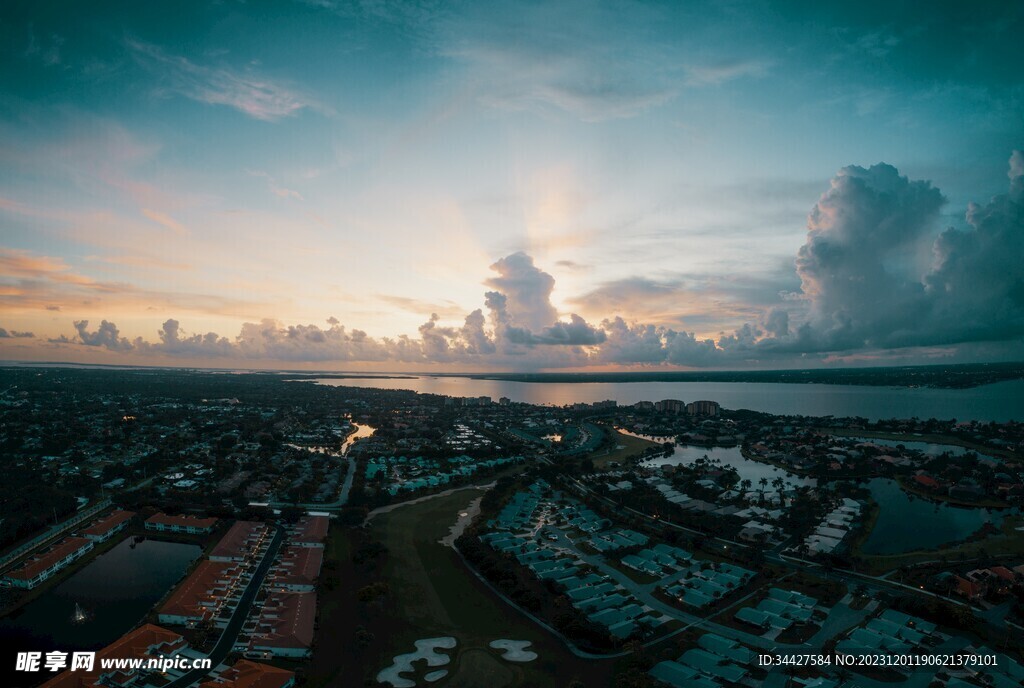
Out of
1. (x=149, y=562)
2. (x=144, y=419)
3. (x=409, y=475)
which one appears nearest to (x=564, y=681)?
(x=149, y=562)

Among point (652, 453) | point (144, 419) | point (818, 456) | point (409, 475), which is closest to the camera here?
point (409, 475)

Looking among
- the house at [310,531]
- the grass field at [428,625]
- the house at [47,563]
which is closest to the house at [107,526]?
the house at [47,563]

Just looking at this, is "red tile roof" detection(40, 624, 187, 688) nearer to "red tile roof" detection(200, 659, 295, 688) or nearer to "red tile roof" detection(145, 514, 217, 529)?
"red tile roof" detection(200, 659, 295, 688)

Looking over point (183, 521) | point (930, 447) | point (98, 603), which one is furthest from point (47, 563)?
point (930, 447)

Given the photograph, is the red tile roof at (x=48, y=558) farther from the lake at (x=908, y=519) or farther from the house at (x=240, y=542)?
the lake at (x=908, y=519)

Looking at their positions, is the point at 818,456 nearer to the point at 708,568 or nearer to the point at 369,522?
the point at 708,568

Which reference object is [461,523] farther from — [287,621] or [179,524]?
[179,524]

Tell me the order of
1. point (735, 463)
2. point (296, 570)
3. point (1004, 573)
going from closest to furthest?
point (1004, 573) → point (296, 570) → point (735, 463)
